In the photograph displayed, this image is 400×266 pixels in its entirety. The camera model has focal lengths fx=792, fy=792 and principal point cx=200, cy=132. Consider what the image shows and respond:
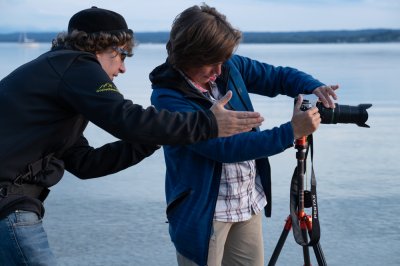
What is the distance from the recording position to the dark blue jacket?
2.78 m

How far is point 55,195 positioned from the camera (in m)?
6.56

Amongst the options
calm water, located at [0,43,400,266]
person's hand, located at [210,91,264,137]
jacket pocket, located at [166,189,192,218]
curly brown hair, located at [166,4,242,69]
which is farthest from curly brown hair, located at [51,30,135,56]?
calm water, located at [0,43,400,266]

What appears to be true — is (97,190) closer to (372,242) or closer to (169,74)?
(372,242)

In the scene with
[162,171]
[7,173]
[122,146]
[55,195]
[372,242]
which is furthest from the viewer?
[162,171]

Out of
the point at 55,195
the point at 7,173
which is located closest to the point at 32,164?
the point at 7,173

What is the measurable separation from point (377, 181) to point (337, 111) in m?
3.93

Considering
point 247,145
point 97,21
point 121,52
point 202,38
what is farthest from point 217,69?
point 97,21

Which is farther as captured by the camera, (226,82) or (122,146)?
(226,82)

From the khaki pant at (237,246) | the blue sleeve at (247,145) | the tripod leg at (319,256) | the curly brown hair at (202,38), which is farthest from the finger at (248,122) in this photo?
the tripod leg at (319,256)

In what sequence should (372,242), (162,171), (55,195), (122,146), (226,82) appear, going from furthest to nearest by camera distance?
(162,171) < (55,195) < (372,242) < (226,82) < (122,146)

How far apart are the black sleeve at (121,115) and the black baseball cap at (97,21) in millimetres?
200

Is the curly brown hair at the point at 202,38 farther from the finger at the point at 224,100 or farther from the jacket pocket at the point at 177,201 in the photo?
the jacket pocket at the point at 177,201

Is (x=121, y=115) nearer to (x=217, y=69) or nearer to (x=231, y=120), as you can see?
(x=231, y=120)

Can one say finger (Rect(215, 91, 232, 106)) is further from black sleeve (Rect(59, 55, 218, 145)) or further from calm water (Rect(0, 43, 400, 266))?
calm water (Rect(0, 43, 400, 266))
